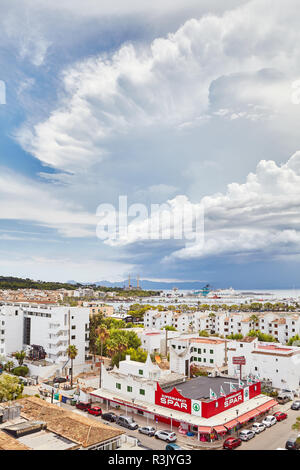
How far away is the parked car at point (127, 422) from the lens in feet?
101

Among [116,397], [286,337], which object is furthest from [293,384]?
[286,337]

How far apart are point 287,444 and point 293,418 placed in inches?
341

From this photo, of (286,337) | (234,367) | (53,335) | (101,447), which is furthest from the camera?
(286,337)

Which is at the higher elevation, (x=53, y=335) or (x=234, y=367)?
(x=53, y=335)

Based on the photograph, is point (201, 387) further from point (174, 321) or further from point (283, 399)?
point (174, 321)

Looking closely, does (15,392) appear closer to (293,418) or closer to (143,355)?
(143,355)

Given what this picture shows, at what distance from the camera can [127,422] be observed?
3111 centimetres

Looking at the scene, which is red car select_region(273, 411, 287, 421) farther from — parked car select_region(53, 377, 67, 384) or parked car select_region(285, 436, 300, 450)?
parked car select_region(53, 377, 67, 384)

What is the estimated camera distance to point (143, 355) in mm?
49188

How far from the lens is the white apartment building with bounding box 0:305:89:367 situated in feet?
173

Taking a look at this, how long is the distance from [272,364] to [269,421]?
12526 mm

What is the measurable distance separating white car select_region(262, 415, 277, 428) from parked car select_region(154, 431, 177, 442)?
857 centimetres

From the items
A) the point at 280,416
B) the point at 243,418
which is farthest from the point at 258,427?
the point at 280,416


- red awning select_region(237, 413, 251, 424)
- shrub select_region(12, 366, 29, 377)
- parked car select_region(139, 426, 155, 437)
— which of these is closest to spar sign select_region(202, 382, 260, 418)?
red awning select_region(237, 413, 251, 424)
